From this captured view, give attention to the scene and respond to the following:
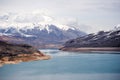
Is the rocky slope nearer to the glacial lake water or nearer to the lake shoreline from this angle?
the lake shoreline

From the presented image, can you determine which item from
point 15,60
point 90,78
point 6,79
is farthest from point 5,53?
point 90,78

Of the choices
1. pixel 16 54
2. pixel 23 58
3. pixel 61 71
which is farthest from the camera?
pixel 23 58

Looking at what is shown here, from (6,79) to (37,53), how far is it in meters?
66.3

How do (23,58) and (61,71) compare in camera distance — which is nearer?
(61,71)

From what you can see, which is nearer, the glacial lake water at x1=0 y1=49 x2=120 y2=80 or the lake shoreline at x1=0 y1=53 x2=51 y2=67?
the glacial lake water at x1=0 y1=49 x2=120 y2=80

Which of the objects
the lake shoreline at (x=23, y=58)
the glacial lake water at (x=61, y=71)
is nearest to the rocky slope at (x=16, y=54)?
the lake shoreline at (x=23, y=58)

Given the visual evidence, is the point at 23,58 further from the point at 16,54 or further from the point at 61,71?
the point at 61,71

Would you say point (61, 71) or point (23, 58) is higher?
point (23, 58)

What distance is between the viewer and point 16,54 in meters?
120

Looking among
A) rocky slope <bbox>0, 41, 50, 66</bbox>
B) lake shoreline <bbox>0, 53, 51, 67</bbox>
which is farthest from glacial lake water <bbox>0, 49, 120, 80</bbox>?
rocky slope <bbox>0, 41, 50, 66</bbox>

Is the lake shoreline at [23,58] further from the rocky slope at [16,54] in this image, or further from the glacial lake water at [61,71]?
the glacial lake water at [61,71]

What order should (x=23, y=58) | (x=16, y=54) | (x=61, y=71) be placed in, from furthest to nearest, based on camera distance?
(x=23, y=58)
(x=16, y=54)
(x=61, y=71)

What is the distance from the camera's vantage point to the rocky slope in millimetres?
113125

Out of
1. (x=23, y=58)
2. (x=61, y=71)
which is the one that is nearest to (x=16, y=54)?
(x=23, y=58)
